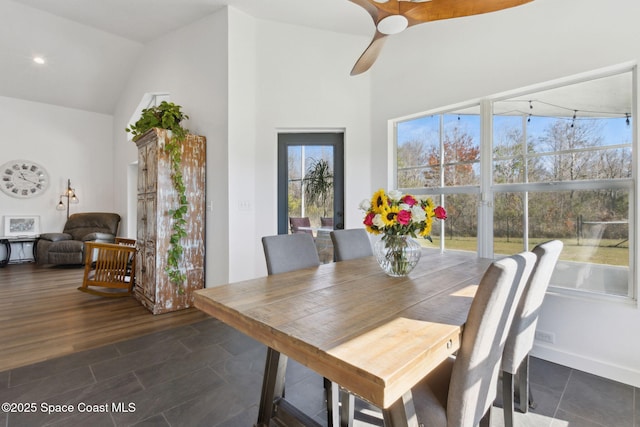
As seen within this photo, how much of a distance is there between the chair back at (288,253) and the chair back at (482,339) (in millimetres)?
1109

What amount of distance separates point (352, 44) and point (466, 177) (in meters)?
2.03

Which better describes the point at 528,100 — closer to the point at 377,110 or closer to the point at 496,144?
the point at 496,144

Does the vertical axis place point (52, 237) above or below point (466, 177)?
below

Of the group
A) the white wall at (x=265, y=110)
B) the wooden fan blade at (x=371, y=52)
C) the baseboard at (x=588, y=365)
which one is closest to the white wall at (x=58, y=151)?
the white wall at (x=265, y=110)

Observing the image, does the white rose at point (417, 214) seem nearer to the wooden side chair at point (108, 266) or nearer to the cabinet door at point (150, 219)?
the cabinet door at point (150, 219)

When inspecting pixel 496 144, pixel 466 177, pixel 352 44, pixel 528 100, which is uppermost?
pixel 352 44

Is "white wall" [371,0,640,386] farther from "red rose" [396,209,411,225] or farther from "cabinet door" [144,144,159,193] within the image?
"cabinet door" [144,144,159,193]

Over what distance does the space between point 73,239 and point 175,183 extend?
Result: 4.16 metres

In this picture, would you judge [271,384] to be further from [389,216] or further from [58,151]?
[58,151]

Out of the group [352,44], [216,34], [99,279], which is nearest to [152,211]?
[99,279]

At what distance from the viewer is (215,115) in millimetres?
3500

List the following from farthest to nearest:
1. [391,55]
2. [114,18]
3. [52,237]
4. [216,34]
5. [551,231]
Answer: [52,237]
[114,18]
[216,34]
[391,55]
[551,231]

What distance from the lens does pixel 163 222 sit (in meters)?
3.22

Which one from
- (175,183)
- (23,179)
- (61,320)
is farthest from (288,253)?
(23,179)
